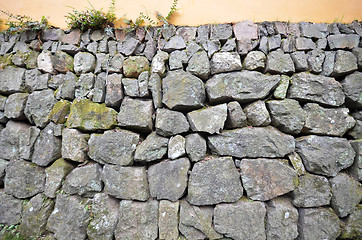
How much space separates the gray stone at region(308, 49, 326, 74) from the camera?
2422 mm

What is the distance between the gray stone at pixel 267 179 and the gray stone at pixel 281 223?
196mm

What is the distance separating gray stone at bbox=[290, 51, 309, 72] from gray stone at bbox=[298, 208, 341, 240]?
2.11m

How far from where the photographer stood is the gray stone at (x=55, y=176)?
2.44 m

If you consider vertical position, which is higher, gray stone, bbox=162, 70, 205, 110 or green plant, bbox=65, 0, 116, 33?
green plant, bbox=65, 0, 116, 33

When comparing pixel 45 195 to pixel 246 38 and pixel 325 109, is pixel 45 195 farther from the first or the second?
pixel 325 109

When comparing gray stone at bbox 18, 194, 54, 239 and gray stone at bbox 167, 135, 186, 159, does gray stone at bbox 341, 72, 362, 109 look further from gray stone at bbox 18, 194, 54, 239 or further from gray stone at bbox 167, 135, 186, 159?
gray stone at bbox 18, 194, 54, 239

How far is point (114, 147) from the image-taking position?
234 centimetres

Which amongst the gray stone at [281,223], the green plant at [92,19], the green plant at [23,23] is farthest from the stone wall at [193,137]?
the green plant at [23,23]

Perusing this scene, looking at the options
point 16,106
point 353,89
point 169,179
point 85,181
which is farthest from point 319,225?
point 16,106

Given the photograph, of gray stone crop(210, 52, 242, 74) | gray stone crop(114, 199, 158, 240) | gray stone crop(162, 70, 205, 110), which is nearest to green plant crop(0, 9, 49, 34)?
gray stone crop(162, 70, 205, 110)

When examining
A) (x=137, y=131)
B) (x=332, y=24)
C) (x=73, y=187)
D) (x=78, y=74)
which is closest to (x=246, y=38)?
(x=332, y=24)

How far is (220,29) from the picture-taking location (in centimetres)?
254

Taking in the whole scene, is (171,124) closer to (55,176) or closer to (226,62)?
(226,62)

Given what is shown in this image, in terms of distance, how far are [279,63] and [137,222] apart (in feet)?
10.6
